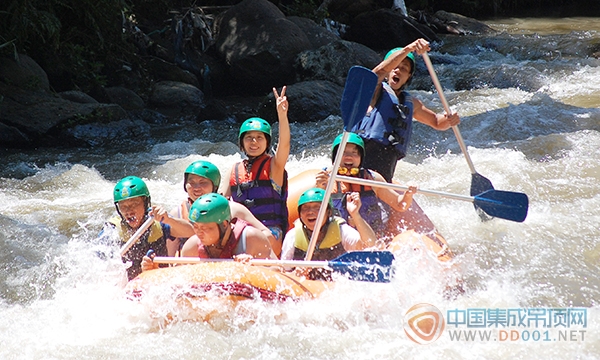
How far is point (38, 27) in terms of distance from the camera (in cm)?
946

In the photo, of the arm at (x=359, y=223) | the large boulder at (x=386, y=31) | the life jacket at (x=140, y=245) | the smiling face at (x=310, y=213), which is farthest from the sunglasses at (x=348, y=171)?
the large boulder at (x=386, y=31)

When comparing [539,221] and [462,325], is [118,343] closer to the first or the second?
[462,325]

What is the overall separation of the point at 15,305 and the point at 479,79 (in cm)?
828

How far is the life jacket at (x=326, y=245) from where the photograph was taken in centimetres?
429

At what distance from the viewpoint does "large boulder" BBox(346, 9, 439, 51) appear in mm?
14086

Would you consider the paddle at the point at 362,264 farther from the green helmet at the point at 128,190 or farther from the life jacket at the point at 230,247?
the green helmet at the point at 128,190

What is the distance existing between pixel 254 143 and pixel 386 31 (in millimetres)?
9847

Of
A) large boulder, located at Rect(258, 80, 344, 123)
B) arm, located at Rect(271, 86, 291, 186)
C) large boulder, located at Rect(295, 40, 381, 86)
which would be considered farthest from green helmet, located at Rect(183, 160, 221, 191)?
large boulder, located at Rect(295, 40, 381, 86)

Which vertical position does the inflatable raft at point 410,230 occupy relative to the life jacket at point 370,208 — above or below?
below

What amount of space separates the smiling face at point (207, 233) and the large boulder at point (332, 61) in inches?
288

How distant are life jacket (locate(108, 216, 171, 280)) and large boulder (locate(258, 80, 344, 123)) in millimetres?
5489

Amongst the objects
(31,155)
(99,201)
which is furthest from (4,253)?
(31,155)

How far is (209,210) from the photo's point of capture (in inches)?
158

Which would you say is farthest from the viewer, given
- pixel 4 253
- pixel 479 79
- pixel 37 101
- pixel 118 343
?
pixel 479 79
